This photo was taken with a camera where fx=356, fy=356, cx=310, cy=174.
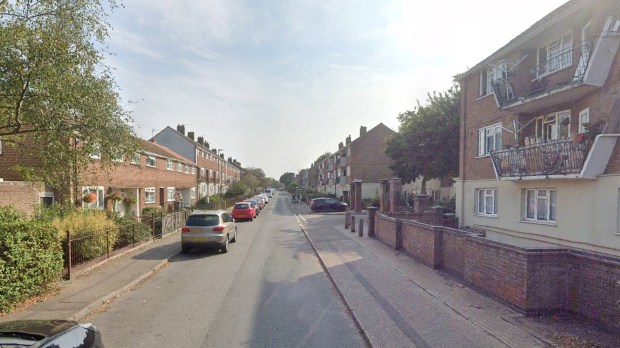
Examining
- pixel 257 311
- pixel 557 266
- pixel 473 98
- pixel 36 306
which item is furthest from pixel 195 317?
pixel 473 98

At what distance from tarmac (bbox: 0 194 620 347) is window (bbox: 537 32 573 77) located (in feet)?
25.7

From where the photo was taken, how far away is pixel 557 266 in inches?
224

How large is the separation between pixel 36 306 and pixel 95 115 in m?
4.00

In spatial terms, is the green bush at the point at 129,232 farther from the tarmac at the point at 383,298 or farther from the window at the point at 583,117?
the window at the point at 583,117

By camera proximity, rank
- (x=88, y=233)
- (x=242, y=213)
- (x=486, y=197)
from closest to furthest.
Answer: (x=88, y=233)
(x=486, y=197)
(x=242, y=213)

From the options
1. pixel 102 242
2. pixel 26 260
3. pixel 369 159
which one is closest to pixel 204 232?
pixel 102 242

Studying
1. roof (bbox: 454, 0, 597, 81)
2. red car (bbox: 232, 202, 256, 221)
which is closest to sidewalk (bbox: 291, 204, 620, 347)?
roof (bbox: 454, 0, 597, 81)

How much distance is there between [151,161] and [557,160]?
77.7 feet

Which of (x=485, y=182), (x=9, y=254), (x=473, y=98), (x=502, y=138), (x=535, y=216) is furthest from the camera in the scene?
(x=473, y=98)

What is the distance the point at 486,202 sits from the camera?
51.8ft

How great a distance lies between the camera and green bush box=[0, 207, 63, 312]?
600cm

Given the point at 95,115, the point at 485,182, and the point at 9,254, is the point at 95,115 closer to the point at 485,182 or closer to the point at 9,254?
the point at 9,254

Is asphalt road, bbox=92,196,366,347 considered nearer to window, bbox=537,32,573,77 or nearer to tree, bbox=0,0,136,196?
tree, bbox=0,0,136,196

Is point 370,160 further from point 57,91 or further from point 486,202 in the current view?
point 57,91
